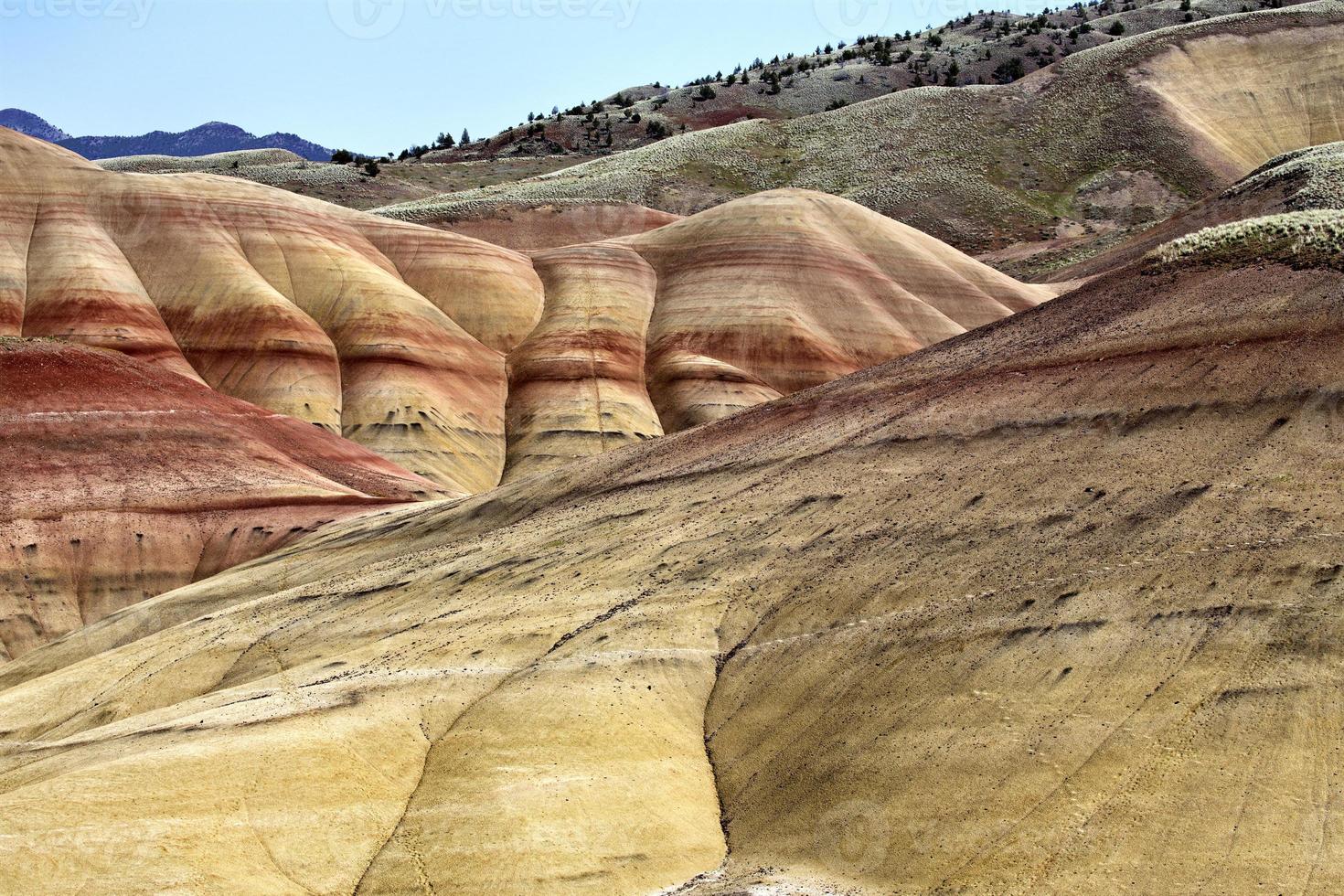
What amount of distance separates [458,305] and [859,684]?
51.2m

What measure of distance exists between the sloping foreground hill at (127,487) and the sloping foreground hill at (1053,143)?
4517cm

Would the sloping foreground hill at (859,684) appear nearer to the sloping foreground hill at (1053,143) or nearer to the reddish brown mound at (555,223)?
the reddish brown mound at (555,223)

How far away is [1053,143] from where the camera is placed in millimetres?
108000

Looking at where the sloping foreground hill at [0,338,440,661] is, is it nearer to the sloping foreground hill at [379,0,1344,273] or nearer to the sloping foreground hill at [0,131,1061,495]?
the sloping foreground hill at [0,131,1061,495]

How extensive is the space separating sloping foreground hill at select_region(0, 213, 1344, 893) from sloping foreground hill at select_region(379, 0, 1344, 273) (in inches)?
2708

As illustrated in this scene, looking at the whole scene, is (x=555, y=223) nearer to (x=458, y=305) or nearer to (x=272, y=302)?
(x=458, y=305)

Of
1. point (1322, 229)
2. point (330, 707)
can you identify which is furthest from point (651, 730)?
point (1322, 229)

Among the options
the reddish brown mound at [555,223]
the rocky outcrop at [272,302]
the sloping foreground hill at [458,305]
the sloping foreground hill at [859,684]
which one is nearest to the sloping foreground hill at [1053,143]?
the reddish brown mound at [555,223]

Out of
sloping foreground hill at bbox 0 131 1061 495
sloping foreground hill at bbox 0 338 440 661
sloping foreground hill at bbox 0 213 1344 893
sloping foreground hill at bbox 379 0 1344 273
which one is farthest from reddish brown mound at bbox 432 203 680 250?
sloping foreground hill at bbox 0 213 1344 893

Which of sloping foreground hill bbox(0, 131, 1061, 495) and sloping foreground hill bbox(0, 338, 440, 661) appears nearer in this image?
sloping foreground hill bbox(0, 338, 440, 661)

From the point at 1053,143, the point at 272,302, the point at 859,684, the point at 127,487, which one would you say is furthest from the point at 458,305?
the point at 1053,143

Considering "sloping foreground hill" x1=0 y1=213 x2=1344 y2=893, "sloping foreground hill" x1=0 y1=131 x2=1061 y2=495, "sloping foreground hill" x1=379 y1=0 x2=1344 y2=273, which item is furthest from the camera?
"sloping foreground hill" x1=379 y1=0 x2=1344 y2=273

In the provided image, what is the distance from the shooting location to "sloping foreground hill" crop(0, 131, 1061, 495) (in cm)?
5888

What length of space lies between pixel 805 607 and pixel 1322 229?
1377 cm
